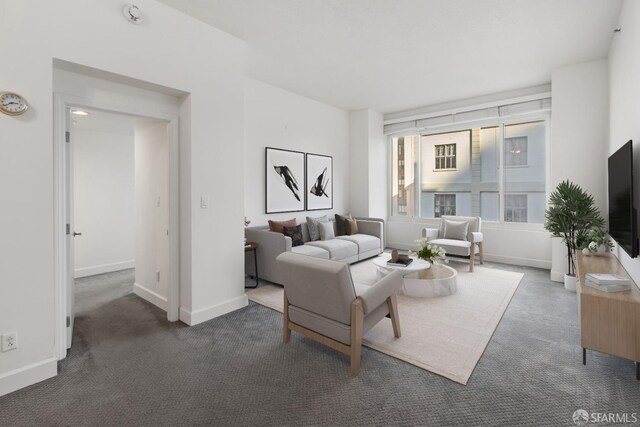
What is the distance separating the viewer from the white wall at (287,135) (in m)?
4.91

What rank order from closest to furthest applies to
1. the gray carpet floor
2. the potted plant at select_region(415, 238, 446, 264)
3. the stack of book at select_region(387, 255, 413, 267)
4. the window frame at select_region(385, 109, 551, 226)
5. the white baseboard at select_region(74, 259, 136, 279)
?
1. the gray carpet floor
2. the stack of book at select_region(387, 255, 413, 267)
3. the potted plant at select_region(415, 238, 446, 264)
4. the white baseboard at select_region(74, 259, 136, 279)
5. the window frame at select_region(385, 109, 551, 226)

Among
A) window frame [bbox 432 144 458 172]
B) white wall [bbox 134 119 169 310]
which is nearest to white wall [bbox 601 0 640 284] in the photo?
window frame [bbox 432 144 458 172]

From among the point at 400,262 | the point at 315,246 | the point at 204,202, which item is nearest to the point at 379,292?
the point at 400,262

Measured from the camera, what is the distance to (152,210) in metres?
3.66

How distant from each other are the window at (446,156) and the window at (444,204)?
62 centimetres

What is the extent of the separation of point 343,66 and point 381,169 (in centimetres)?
308

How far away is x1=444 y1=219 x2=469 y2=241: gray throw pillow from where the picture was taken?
17.6 feet

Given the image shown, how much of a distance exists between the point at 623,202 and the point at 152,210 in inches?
182

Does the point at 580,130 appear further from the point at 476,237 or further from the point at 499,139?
the point at 476,237

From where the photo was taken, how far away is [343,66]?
4359 mm

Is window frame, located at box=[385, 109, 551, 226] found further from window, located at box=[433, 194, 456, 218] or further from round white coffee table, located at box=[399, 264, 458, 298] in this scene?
round white coffee table, located at box=[399, 264, 458, 298]

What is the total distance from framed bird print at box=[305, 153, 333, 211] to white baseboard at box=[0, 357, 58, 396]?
419cm

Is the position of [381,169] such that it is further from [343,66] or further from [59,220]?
[59,220]

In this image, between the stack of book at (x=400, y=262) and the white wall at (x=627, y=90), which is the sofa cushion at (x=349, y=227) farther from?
the white wall at (x=627, y=90)
